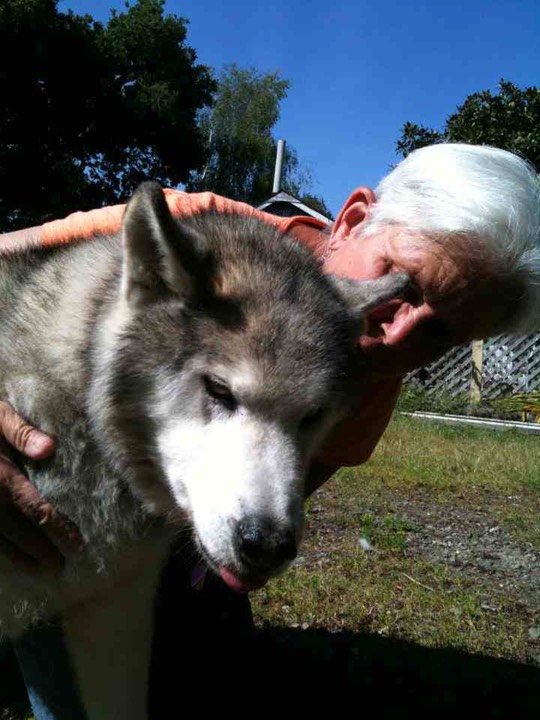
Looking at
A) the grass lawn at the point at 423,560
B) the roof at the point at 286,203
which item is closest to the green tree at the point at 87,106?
the roof at the point at 286,203

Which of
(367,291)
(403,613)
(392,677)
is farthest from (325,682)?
(367,291)

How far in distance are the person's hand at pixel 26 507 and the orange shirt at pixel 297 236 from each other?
75 cm

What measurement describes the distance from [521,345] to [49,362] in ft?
35.9

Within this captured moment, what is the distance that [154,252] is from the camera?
1785 millimetres

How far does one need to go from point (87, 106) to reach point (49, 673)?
18.3 metres

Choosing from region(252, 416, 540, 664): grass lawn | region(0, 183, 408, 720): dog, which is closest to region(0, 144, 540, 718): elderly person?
region(0, 183, 408, 720): dog

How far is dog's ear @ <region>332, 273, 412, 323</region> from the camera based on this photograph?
2.05 metres

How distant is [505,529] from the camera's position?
4.91 meters

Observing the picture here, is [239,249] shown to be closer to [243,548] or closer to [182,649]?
[243,548]

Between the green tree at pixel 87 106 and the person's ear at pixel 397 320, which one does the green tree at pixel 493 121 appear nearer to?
the green tree at pixel 87 106

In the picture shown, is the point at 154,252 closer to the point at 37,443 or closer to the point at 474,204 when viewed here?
the point at 37,443

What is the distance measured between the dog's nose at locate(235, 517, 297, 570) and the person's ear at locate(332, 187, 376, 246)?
1.43m

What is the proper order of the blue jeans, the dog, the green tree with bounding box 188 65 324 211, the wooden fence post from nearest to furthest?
1. the dog
2. the blue jeans
3. the wooden fence post
4. the green tree with bounding box 188 65 324 211

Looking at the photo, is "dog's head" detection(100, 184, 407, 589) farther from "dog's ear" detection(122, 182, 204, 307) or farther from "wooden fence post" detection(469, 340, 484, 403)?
"wooden fence post" detection(469, 340, 484, 403)
